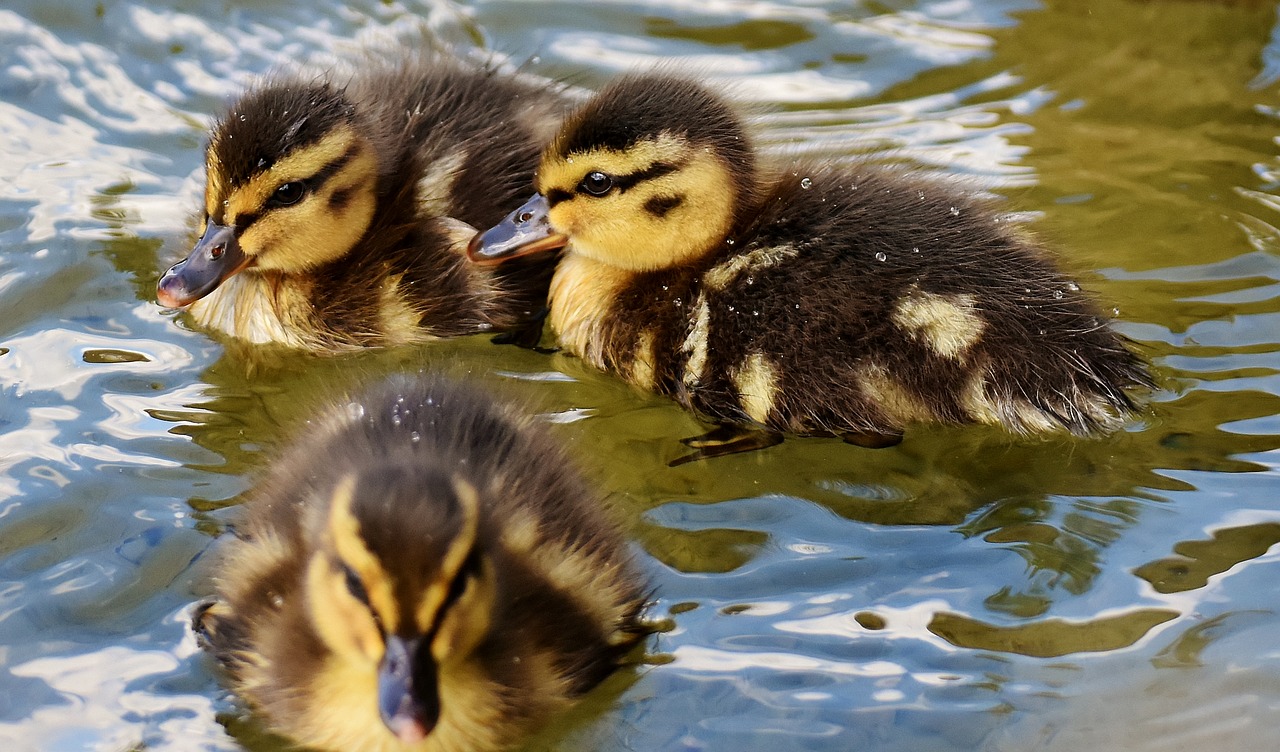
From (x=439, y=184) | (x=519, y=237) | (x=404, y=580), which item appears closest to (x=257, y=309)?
(x=439, y=184)

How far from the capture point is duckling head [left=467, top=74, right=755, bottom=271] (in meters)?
2.85

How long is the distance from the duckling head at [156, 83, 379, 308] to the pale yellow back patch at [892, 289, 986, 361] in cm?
121

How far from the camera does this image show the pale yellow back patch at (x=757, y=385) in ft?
9.06

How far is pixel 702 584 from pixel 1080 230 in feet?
5.45

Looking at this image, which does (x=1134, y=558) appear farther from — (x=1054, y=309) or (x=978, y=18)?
(x=978, y=18)

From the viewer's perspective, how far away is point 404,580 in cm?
177

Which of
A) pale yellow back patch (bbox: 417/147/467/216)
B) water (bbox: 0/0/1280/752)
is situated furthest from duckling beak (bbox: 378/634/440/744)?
pale yellow back patch (bbox: 417/147/467/216)

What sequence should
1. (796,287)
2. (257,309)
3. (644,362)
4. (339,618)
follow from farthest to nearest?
(257,309)
(644,362)
(796,287)
(339,618)

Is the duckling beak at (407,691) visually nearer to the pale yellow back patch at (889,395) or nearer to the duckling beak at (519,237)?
the pale yellow back patch at (889,395)

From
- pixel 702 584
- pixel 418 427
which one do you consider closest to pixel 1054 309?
pixel 702 584

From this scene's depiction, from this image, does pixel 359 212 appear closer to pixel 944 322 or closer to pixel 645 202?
pixel 645 202

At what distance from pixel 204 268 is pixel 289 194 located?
0.23 metres

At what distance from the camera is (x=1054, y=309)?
8.75 ft

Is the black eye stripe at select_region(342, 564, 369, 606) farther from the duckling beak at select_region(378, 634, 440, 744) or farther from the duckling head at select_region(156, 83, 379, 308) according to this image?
the duckling head at select_region(156, 83, 379, 308)
